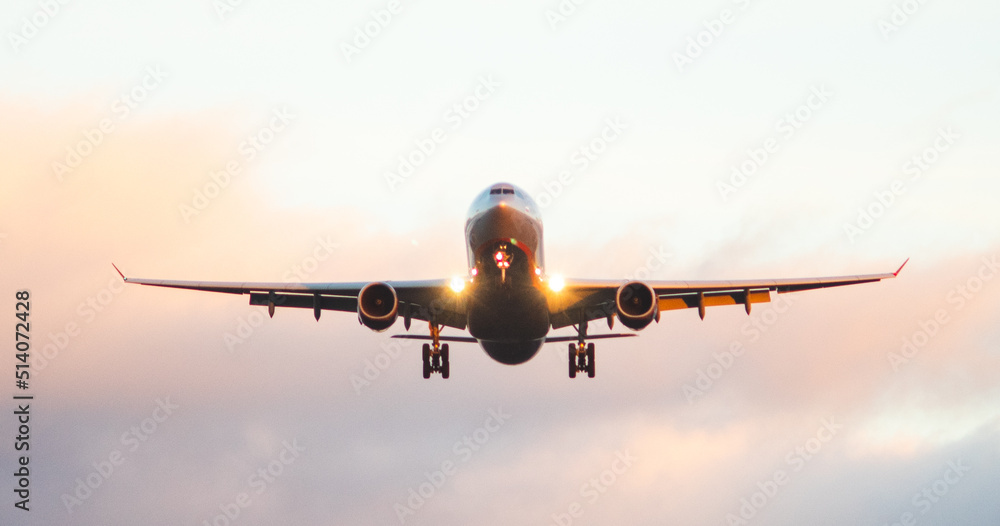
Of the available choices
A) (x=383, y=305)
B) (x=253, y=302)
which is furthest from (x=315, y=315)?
(x=383, y=305)

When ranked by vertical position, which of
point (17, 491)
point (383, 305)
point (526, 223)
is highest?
point (526, 223)

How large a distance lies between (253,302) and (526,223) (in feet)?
33.5

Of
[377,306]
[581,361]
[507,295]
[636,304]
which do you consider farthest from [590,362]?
[377,306]

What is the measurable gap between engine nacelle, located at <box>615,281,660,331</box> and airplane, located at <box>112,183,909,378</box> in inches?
1.1

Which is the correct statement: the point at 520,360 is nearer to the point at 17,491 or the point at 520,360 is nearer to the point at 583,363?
the point at 583,363

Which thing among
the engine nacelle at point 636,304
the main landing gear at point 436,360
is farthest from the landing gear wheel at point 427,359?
the engine nacelle at point 636,304

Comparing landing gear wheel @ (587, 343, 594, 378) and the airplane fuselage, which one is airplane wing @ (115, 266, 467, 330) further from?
landing gear wheel @ (587, 343, 594, 378)

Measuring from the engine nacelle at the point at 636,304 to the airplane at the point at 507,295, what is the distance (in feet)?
0.09

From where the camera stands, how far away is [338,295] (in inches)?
1294

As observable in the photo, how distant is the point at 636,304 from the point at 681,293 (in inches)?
192

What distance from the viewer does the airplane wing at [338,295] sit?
102ft

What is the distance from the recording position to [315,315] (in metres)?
33.1

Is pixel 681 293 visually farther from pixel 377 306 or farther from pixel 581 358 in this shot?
pixel 377 306

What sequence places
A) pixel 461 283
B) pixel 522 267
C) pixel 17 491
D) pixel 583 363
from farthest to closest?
pixel 583 363, pixel 17 491, pixel 461 283, pixel 522 267
